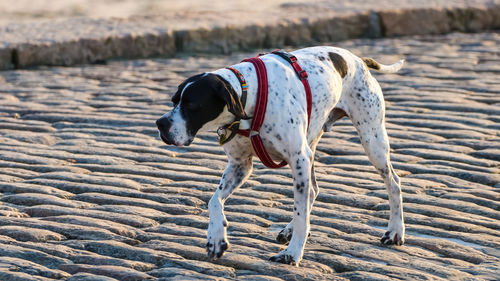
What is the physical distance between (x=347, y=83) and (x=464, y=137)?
2152mm

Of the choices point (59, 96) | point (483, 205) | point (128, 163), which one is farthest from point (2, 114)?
point (483, 205)

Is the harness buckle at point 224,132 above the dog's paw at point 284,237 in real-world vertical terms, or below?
above

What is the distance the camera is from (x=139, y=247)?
457 centimetres

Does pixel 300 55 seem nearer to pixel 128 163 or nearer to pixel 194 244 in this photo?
pixel 194 244

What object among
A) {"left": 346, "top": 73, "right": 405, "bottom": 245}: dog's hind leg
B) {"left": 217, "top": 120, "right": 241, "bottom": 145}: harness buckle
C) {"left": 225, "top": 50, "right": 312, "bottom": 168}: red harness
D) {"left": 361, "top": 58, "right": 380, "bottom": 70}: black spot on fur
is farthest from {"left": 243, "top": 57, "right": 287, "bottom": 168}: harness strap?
{"left": 361, "top": 58, "right": 380, "bottom": 70}: black spot on fur

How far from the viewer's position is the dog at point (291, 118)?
171 inches

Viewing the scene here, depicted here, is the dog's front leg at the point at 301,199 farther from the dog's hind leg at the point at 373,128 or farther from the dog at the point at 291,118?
the dog's hind leg at the point at 373,128

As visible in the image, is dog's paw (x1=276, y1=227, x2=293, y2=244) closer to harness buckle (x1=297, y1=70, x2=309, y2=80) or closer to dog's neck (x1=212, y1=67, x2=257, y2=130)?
dog's neck (x1=212, y1=67, x2=257, y2=130)

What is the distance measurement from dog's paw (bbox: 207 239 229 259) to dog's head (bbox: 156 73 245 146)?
0.49m

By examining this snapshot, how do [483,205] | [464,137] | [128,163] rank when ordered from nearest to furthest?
[483,205] → [128,163] → [464,137]

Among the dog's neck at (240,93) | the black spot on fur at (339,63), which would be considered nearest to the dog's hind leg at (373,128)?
the black spot on fur at (339,63)

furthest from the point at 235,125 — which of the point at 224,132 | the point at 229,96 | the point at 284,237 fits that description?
the point at 284,237

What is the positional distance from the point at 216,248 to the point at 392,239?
3.12 feet

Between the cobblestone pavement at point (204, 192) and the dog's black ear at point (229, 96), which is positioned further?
the cobblestone pavement at point (204, 192)
